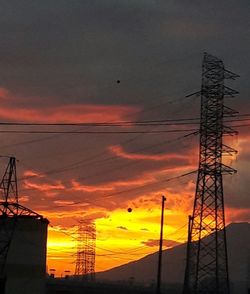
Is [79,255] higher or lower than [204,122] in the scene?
lower

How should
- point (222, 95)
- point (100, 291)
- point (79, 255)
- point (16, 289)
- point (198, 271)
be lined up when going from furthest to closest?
point (79, 255) → point (100, 291) → point (16, 289) → point (222, 95) → point (198, 271)

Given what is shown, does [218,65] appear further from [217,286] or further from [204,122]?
[217,286]

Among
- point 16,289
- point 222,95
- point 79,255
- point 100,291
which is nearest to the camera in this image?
point 222,95

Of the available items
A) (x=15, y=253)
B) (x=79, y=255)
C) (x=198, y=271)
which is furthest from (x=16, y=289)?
(x=79, y=255)

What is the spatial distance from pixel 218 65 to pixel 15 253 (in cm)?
4451

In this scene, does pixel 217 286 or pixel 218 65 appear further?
pixel 218 65

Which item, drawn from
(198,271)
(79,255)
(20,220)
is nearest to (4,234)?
(20,220)

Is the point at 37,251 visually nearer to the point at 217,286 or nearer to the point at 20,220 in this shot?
the point at 20,220

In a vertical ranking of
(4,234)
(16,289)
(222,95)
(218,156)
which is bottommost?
(16,289)

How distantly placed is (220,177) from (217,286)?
1308 cm

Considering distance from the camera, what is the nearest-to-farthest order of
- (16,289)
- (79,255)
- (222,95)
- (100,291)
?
(222,95) → (16,289) → (100,291) → (79,255)

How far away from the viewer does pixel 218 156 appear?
83.5 metres

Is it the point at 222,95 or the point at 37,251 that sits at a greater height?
the point at 222,95

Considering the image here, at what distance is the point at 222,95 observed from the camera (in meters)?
88.1
